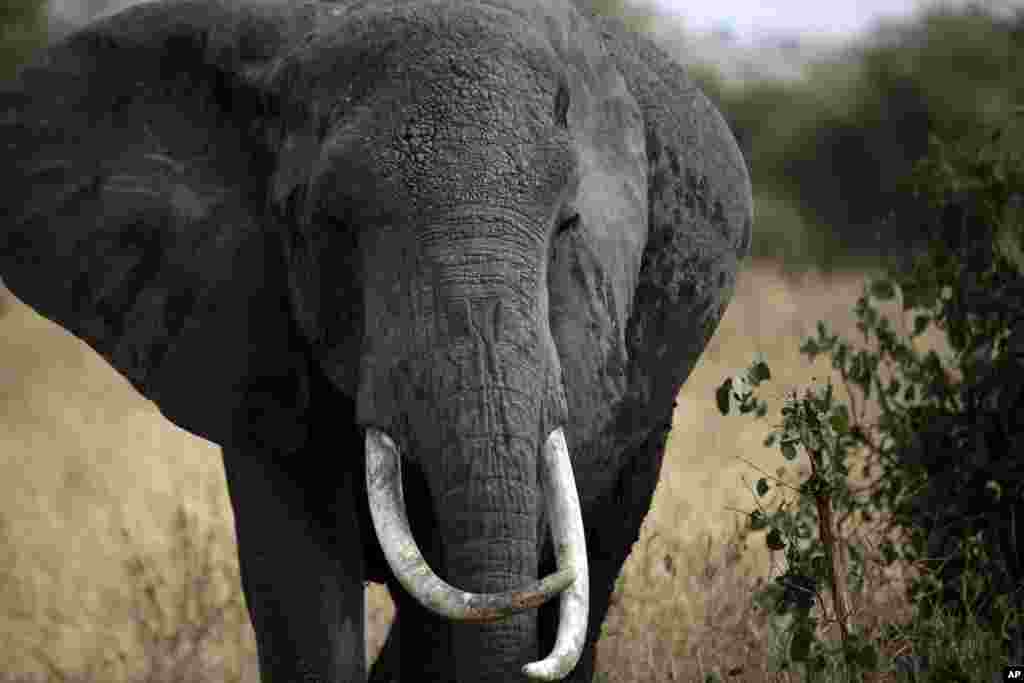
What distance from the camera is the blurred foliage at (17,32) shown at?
13703 mm

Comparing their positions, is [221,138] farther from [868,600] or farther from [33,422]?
[33,422]

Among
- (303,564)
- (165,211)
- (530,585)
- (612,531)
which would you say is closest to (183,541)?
(612,531)

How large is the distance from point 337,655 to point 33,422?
237 inches

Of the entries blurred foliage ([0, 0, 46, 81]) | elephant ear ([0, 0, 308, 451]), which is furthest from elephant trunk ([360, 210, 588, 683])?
blurred foliage ([0, 0, 46, 81])

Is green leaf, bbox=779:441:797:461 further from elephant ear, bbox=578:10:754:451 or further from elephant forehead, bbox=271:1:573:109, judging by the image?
elephant forehead, bbox=271:1:573:109

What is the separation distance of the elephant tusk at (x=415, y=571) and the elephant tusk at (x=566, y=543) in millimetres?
14

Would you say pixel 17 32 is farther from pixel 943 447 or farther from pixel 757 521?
pixel 757 521

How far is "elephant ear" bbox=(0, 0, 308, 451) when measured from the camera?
166 inches

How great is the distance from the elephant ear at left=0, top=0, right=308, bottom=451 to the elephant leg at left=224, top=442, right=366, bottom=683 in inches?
4.1

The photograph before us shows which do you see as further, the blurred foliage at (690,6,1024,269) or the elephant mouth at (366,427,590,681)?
the blurred foliage at (690,6,1024,269)

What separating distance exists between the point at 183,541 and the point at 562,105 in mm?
2521

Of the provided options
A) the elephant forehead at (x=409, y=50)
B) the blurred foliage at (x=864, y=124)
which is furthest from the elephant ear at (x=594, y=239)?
the blurred foliage at (x=864, y=124)

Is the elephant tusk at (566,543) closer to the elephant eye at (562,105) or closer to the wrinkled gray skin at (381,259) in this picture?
the wrinkled gray skin at (381,259)

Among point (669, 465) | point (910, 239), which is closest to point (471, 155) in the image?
point (669, 465)
